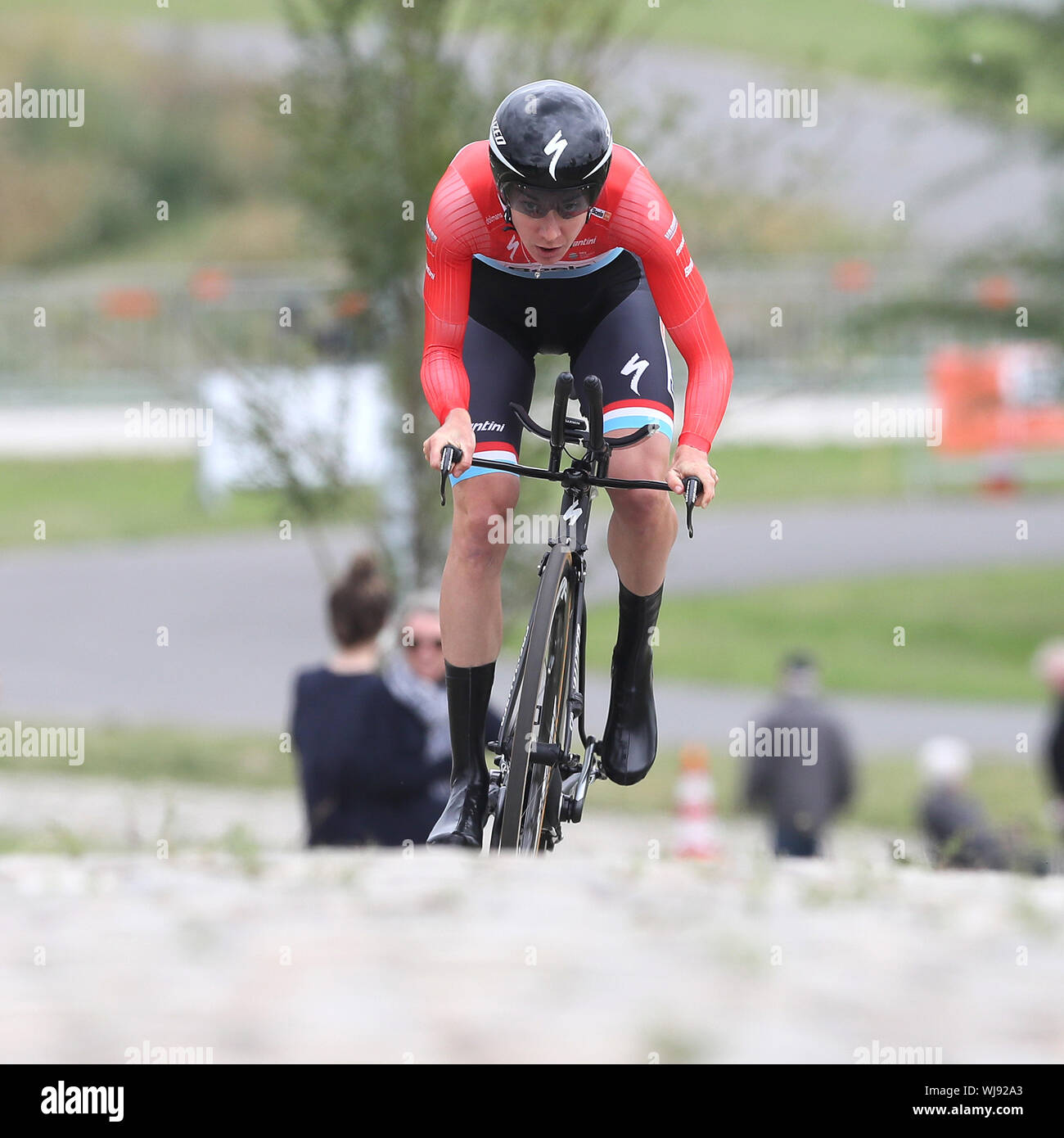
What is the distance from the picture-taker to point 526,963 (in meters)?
5.05

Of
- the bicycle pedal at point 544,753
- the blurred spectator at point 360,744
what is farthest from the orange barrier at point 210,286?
the bicycle pedal at point 544,753

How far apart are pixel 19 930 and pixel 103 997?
2.55 feet

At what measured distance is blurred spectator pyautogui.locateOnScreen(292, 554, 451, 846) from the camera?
7098 millimetres

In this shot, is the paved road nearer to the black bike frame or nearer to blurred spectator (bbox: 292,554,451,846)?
blurred spectator (bbox: 292,554,451,846)

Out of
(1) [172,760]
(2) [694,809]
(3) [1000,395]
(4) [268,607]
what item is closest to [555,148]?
(2) [694,809]

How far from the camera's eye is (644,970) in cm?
501

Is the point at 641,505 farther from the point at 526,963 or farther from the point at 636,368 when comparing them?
the point at 526,963

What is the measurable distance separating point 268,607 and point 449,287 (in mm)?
18902

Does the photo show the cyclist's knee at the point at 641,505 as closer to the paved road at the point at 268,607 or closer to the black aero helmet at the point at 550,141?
the black aero helmet at the point at 550,141

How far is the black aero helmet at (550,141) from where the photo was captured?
416 centimetres

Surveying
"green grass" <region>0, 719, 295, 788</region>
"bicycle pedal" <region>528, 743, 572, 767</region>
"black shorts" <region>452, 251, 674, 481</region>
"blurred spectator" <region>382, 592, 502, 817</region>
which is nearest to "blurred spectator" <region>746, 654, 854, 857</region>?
"green grass" <region>0, 719, 295, 788</region>

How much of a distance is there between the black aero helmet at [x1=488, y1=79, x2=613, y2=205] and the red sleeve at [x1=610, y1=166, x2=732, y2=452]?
11.8 inches

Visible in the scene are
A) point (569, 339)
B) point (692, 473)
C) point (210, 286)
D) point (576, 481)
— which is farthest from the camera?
point (210, 286)

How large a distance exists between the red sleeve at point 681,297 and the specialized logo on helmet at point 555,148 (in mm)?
356
